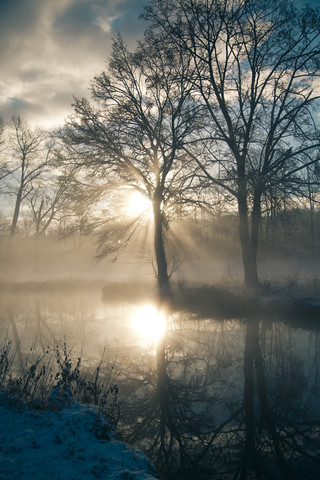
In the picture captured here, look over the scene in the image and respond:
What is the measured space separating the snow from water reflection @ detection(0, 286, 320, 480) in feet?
2.00

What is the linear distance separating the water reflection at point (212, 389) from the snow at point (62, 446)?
0.61 meters

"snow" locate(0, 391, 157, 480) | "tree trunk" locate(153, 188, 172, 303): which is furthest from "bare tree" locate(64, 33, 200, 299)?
"snow" locate(0, 391, 157, 480)

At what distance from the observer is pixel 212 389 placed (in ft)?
19.7

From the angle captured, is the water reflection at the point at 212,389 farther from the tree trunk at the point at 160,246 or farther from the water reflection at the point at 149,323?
the tree trunk at the point at 160,246

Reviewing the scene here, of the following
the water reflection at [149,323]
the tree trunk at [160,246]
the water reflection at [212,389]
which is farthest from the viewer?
the tree trunk at [160,246]

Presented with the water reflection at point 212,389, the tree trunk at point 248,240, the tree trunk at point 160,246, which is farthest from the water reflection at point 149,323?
the tree trunk at point 248,240

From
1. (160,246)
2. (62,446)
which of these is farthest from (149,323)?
(62,446)

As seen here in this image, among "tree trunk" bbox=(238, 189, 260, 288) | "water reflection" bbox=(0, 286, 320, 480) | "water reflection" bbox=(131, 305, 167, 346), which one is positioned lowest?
"water reflection" bbox=(0, 286, 320, 480)

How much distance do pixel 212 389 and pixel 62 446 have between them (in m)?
3.07

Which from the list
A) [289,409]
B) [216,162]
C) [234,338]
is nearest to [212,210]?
[216,162]

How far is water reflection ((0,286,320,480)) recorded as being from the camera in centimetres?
411

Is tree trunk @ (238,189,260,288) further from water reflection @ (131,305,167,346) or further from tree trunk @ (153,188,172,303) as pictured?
water reflection @ (131,305,167,346)

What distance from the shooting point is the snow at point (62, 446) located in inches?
128

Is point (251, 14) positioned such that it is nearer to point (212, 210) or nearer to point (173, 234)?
point (212, 210)
